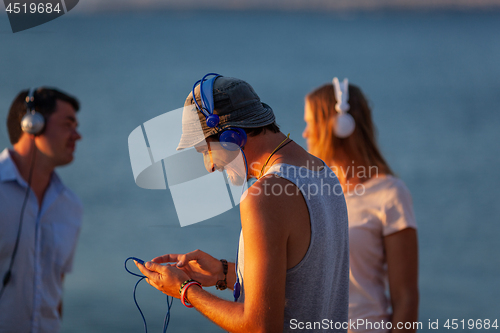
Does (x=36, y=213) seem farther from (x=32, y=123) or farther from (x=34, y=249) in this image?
(x=32, y=123)

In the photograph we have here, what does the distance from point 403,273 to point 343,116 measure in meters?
0.95

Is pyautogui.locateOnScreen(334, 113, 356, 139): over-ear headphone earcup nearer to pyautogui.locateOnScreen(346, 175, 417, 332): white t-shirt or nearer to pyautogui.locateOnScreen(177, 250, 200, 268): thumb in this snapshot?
pyautogui.locateOnScreen(346, 175, 417, 332): white t-shirt

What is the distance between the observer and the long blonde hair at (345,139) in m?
2.75

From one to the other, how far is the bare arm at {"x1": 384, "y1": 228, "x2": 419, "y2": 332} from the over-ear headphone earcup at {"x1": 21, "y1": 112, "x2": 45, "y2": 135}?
2.17 metres

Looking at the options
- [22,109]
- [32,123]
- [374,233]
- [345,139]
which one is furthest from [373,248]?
[22,109]

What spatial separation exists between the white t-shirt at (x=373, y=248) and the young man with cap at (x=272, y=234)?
72 centimetres

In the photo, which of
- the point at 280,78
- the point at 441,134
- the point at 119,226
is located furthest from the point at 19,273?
the point at 280,78

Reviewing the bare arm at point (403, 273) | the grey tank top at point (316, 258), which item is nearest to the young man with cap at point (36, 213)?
the grey tank top at point (316, 258)

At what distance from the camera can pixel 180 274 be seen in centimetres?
167

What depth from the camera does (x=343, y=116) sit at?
270 centimetres

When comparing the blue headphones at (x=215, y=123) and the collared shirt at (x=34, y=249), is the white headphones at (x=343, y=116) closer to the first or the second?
the blue headphones at (x=215, y=123)

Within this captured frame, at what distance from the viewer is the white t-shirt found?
7.84 ft

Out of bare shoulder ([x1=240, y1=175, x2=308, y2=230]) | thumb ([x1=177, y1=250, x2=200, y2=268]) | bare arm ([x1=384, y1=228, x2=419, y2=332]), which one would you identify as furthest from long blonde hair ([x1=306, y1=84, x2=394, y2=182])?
bare shoulder ([x1=240, y1=175, x2=308, y2=230])

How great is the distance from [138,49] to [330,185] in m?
24.2
